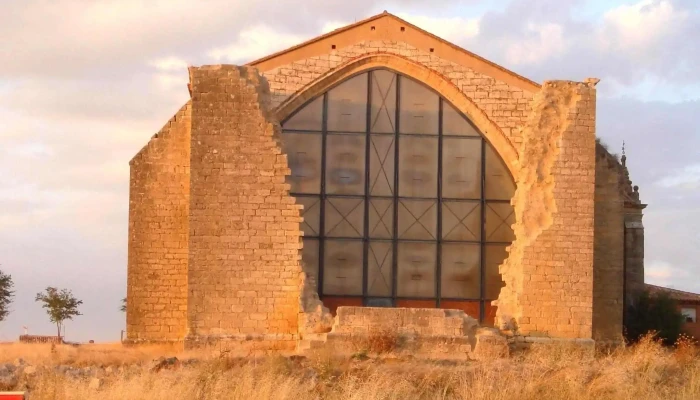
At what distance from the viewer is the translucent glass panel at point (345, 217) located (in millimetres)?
19531

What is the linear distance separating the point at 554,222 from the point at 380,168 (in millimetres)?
3485

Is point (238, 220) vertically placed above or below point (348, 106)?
below

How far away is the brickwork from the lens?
Answer: 19.7m

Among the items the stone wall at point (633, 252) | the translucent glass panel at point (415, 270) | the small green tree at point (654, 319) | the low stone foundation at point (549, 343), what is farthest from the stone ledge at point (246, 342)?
the stone wall at point (633, 252)

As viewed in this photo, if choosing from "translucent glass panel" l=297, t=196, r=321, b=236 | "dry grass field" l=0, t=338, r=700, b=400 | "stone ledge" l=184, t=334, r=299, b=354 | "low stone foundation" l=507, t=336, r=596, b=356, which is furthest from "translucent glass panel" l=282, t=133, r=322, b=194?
"dry grass field" l=0, t=338, r=700, b=400

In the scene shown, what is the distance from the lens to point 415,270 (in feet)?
64.4

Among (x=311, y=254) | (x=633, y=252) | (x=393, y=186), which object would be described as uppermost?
(x=393, y=186)

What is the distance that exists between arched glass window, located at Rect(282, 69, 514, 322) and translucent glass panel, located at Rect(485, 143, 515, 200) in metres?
0.02

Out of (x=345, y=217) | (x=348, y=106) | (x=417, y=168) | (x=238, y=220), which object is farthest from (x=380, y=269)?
(x=238, y=220)

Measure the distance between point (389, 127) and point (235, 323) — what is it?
4893mm

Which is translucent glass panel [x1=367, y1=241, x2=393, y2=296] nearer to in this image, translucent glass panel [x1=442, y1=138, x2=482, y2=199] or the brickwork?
translucent glass panel [x1=442, y1=138, x2=482, y2=199]

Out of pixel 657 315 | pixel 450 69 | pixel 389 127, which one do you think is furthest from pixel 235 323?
pixel 657 315

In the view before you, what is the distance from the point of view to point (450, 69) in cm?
2000

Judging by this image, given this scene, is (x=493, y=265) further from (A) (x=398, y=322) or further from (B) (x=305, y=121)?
(B) (x=305, y=121)
